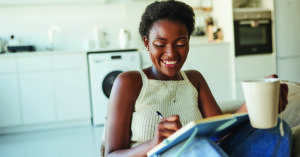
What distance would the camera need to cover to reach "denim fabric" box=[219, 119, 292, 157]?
28.9 inches

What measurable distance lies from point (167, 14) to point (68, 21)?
3374 mm

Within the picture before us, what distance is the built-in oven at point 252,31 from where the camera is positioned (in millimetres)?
3789

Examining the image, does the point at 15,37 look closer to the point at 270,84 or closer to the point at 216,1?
the point at 216,1

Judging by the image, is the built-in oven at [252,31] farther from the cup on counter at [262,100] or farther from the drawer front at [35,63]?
the cup on counter at [262,100]

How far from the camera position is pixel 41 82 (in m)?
3.54

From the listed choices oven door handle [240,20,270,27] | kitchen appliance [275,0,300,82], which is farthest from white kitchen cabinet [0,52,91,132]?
kitchen appliance [275,0,300,82]

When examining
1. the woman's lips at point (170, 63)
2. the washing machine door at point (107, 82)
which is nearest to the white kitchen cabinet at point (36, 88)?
the washing machine door at point (107, 82)

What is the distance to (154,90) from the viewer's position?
108cm

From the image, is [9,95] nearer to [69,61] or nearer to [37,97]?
[37,97]

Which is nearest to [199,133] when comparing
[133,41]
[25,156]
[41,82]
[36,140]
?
[25,156]

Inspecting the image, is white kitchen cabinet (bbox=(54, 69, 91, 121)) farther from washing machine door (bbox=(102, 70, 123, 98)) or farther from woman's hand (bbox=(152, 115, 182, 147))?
woman's hand (bbox=(152, 115, 182, 147))

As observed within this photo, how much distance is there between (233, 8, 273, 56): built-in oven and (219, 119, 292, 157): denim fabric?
125 inches

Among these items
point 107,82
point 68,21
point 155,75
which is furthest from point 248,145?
point 68,21

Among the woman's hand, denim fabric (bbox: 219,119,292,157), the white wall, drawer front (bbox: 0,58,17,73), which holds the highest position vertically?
the white wall
